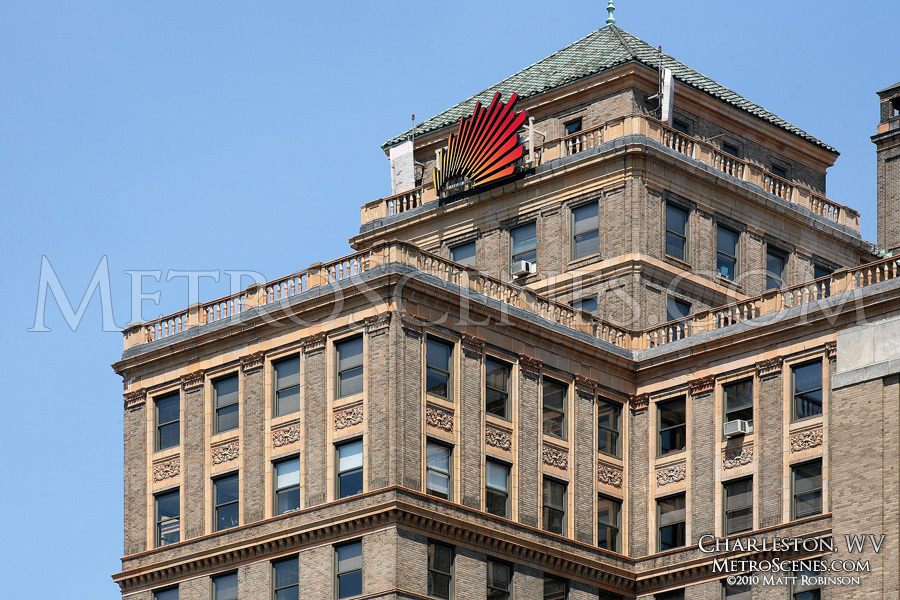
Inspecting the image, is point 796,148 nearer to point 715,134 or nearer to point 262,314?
point 715,134

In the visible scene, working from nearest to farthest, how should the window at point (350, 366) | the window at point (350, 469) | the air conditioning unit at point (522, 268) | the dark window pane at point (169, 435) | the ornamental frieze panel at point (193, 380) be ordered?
the window at point (350, 469)
the window at point (350, 366)
the ornamental frieze panel at point (193, 380)
the dark window pane at point (169, 435)
the air conditioning unit at point (522, 268)

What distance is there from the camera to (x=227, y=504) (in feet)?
236

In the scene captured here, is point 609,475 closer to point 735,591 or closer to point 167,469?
point 735,591

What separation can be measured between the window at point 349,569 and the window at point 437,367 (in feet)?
18.8

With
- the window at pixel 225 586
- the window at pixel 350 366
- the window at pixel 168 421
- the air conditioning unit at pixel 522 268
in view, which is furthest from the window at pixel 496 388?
the air conditioning unit at pixel 522 268

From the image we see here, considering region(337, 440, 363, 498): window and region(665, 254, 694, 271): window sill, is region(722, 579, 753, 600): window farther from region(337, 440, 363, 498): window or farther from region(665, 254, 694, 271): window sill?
region(665, 254, 694, 271): window sill

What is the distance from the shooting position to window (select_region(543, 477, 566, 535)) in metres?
72.5

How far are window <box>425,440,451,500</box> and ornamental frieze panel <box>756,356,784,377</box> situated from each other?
1111cm

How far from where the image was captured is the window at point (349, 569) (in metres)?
67.8

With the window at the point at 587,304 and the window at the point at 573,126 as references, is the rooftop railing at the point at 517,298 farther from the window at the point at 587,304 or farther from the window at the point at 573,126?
the window at the point at 573,126

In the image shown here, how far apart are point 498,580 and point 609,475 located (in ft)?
23.0

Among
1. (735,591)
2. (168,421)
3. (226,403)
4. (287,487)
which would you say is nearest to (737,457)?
(735,591)

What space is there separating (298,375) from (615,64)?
75.1ft

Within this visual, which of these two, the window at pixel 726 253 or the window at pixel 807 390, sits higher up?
the window at pixel 726 253
